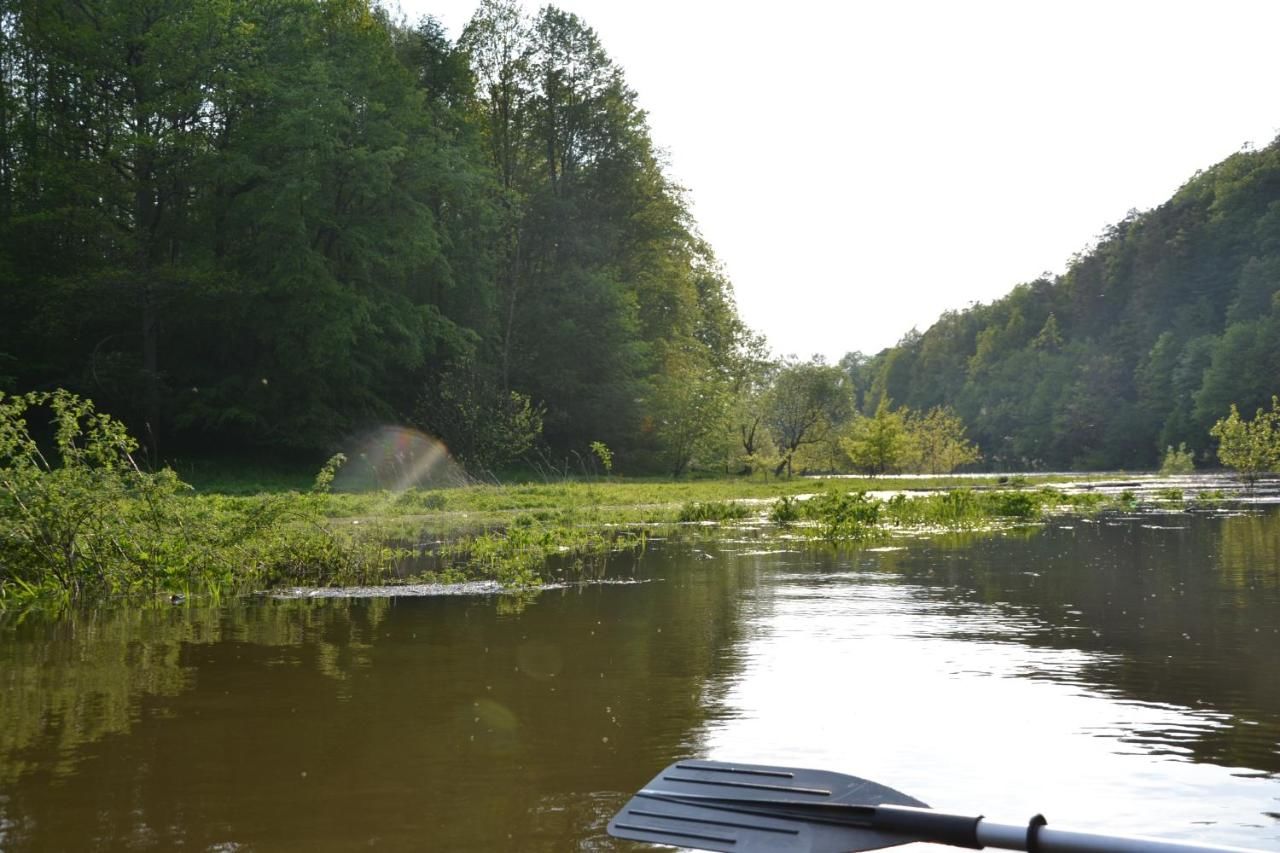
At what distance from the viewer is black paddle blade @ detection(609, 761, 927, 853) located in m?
3.11

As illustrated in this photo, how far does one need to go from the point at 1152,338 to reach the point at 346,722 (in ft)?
330

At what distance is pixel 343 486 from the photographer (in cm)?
3064

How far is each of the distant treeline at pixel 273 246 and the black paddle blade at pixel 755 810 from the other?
91.0 feet

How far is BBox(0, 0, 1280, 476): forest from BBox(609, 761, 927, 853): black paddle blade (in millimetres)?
31023

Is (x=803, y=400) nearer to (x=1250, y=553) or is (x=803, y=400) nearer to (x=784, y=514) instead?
(x=784, y=514)

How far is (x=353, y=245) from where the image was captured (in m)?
35.2

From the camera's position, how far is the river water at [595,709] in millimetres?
4562

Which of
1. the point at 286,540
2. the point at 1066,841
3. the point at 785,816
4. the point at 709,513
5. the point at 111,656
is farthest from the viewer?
the point at 709,513

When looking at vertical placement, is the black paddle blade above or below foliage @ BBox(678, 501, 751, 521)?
below

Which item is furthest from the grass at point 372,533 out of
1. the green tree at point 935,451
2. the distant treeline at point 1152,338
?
the distant treeline at point 1152,338

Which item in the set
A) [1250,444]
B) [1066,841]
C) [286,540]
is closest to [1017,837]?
[1066,841]

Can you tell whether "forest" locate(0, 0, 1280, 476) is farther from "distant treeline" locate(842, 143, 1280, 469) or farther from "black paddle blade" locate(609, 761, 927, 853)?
"distant treeline" locate(842, 143, 1280, 469)

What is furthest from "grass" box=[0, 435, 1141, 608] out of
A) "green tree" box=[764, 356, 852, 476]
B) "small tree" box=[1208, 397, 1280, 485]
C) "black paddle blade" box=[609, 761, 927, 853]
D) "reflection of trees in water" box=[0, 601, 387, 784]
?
"green tree" box=[764, 356, 852, 476]

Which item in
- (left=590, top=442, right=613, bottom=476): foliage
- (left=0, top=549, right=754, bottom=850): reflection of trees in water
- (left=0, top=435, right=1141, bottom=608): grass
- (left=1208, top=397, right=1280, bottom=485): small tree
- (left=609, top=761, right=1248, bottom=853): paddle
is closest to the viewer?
(left=609, top=761, right=1248, bottom=853): paddle
